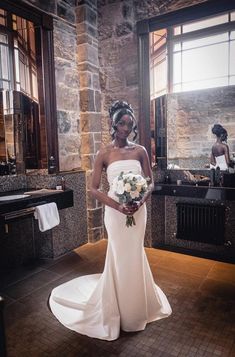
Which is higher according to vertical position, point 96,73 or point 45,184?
point 96,73

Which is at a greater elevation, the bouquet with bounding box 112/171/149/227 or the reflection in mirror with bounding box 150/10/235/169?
the reflection in mirror with bounding box 150/10/235/169

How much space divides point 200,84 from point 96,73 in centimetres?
163

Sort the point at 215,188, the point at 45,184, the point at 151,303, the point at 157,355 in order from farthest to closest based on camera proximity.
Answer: the point at 45,184
the point at 215,188
the point at 151,303
the point at 157,355

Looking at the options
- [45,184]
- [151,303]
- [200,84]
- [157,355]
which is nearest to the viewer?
[157,355]

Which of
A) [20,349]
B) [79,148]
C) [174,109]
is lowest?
[20,349]

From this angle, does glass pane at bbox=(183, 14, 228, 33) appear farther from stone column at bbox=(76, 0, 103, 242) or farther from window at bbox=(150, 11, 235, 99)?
stone column at bbox=(76, 0, 103, 242)

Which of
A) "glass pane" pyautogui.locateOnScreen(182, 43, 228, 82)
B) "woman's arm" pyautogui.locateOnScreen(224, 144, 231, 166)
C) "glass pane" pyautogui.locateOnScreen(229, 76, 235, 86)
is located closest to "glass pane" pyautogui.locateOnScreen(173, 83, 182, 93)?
"glass pane" pyautogui.locateOnScreen(182, 43, 228, 82)

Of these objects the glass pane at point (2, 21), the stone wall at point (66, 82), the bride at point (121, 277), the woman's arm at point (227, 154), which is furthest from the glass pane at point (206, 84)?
the glass pane at point (2, 21)

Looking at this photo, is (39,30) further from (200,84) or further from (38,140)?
(200,84)

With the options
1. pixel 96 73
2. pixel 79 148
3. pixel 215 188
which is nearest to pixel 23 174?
pixel 79 148

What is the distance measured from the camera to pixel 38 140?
3928 mm

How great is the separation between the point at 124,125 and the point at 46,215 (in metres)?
1.54

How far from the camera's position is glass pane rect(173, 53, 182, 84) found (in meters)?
4.33

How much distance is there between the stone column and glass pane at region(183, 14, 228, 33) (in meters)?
1.44
